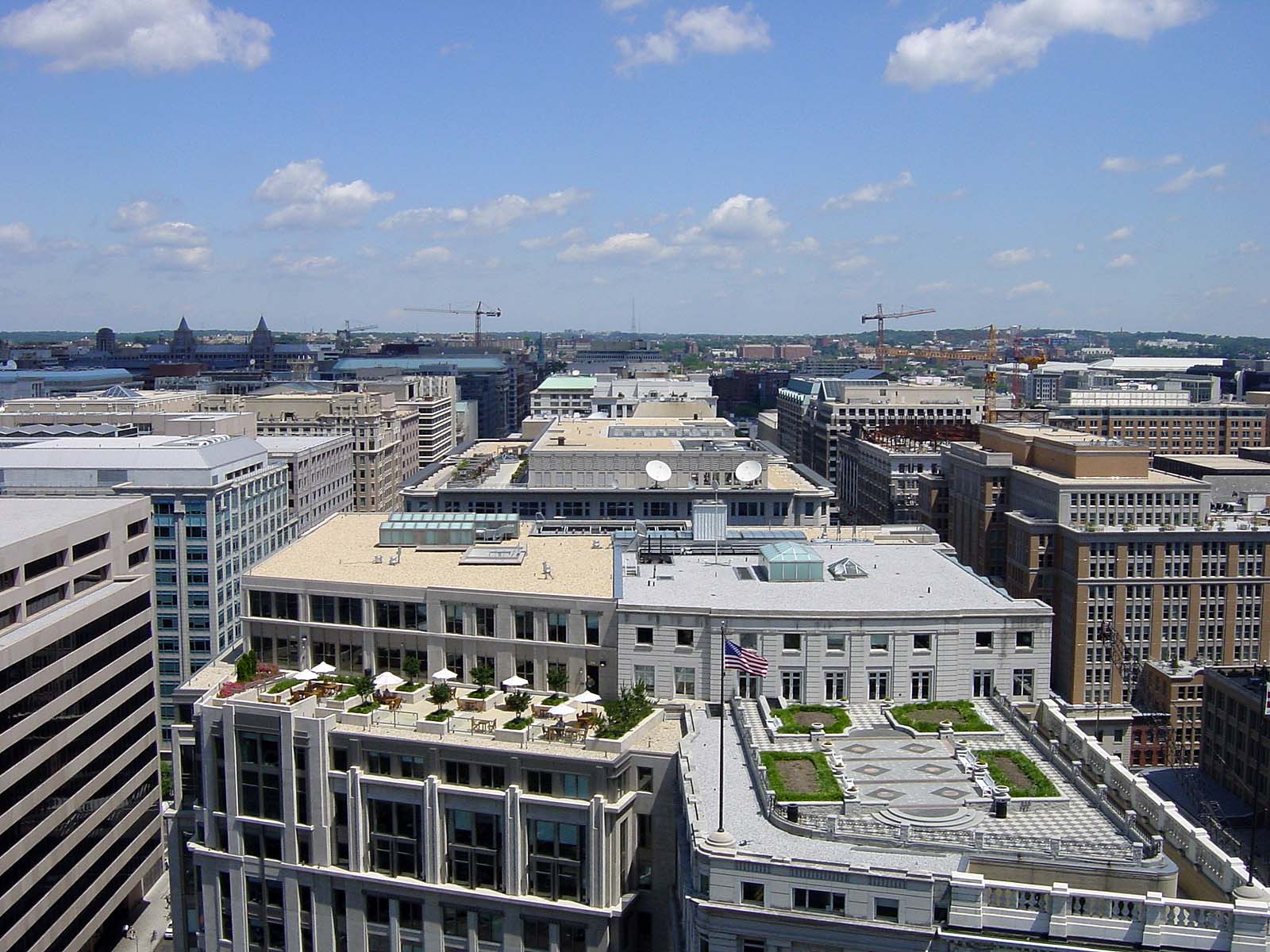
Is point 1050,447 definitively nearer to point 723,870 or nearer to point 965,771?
point 965,771

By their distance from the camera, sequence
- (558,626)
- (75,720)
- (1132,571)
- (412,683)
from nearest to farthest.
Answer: (412,683)
(558,626)
(75,720)
(1132,571)

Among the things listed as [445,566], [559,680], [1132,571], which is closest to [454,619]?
[559,680]

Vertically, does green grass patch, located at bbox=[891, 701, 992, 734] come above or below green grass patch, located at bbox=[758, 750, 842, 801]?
above

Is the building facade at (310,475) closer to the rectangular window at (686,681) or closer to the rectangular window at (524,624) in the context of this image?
the rectangular window at (524,624)

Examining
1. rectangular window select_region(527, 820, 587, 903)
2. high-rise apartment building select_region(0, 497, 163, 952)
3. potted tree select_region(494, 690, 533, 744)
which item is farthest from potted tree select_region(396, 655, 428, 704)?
high-rise apartment building select_region(0, 497, 163, 952)

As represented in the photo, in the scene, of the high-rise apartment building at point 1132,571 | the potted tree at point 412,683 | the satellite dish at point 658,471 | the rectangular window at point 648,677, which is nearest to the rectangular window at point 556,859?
the rectangular window at point 648,677

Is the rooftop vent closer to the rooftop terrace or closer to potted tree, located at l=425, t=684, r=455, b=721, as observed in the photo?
the rooftop terrace

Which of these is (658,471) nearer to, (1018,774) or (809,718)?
(809,718)

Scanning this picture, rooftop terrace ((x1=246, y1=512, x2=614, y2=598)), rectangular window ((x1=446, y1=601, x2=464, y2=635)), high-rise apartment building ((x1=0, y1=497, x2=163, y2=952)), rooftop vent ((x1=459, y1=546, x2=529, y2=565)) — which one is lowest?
high-rise apartment building ((x1=0, y1=497, x2=163, y2=952))
